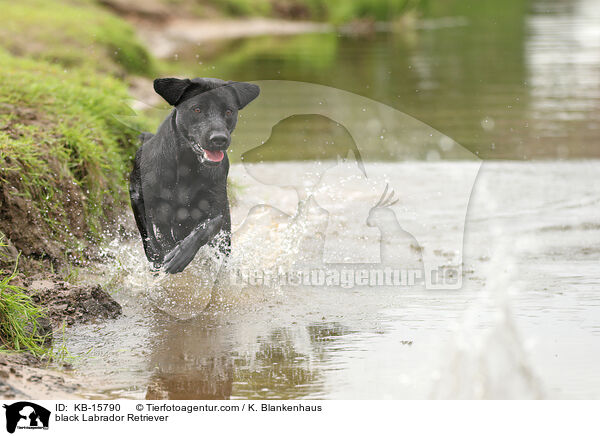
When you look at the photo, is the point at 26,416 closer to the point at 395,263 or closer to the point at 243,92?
the point at 243,92

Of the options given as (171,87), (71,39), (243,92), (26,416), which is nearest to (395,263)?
(243,92)

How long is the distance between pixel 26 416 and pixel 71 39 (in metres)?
10.6

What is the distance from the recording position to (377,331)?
15.0 feet

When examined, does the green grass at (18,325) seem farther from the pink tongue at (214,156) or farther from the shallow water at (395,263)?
the pink tongue at (214,156)

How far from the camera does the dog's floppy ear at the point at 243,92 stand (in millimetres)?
4898

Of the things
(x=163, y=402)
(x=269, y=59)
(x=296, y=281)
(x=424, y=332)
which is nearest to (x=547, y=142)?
(x=296, y=281)

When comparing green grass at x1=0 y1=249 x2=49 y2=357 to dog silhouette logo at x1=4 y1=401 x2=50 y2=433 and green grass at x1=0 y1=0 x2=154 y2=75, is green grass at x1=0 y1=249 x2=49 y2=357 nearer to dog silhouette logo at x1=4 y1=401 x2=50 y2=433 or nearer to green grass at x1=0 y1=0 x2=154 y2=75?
dog silhouette logo at x1=4 y1=401 x2=50 y2=433

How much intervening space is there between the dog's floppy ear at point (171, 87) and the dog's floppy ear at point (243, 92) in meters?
0.25

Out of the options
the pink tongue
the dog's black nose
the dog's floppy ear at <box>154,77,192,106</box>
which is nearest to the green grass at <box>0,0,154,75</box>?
the dog's floppy ear at <box>154,77,192,106</box>

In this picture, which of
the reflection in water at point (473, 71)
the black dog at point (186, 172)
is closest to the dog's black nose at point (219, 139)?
the black dog at point (186, 172)

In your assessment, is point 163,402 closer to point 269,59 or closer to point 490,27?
point 269,59

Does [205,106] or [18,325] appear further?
[205,106]

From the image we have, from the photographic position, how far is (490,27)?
25000 millimetres

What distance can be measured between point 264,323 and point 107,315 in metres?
0.86
